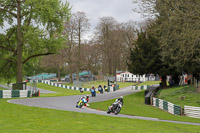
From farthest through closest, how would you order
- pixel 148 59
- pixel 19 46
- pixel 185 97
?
1. pixel 148 59
2. pixel 19 46
3. pixel 185 97

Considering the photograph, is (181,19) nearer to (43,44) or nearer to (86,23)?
(43,44)

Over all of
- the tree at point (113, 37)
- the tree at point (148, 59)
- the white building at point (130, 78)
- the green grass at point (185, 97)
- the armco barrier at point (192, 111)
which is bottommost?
the armco barrier at point (192, 111)

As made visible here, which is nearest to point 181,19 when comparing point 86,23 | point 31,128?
point 31,128

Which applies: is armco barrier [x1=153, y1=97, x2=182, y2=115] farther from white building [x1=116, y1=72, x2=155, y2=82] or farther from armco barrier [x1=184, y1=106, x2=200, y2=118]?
white building [x1=116, y1=72, x2=155, y2=82]

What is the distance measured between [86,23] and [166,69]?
32342mm

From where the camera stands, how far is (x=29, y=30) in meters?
27.9

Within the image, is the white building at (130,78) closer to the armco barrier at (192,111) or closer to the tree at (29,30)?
the tree at (29,30)

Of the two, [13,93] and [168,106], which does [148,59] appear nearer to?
[168,106]

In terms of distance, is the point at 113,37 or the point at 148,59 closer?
the point at 148,59

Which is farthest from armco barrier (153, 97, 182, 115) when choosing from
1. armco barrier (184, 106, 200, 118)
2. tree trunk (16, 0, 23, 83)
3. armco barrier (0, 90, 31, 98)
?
tree trunk (16, 0, 23, 83)

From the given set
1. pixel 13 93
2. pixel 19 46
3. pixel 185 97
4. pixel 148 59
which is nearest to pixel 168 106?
pixel 185 97

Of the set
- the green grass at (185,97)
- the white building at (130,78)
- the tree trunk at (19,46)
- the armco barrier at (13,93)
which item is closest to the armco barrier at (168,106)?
the green grass at (185,97)

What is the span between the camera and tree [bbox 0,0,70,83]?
27.9m

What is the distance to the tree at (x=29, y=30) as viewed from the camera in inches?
1097
